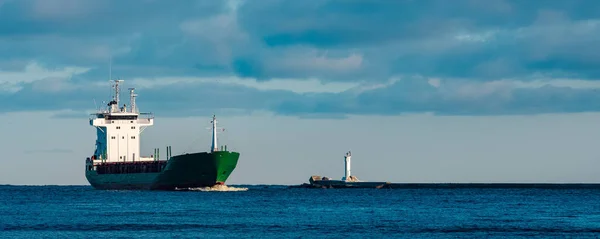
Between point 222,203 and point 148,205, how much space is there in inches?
354

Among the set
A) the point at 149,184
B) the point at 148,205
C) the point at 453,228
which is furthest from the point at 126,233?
the point at 149,184

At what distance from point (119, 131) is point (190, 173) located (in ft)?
69.9

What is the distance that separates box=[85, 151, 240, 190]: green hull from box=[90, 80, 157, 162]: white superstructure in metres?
8.43

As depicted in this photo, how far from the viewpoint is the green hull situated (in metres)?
113

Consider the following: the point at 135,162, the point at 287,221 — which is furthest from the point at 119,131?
the point at 287,221

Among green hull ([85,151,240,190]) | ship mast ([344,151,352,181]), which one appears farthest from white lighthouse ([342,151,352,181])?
green hull ([85,151,240,190])

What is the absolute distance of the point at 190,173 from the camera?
11575 centimetres

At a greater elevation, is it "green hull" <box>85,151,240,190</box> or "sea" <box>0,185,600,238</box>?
"green hull" <box>85,151,240,190</box>

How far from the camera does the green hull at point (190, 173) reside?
372 feet

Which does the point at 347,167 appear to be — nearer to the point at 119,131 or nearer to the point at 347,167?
the point at 347,167

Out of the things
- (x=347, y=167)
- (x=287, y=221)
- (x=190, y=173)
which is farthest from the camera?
(x=347, y=167)

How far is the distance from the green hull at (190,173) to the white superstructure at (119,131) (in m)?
8.43

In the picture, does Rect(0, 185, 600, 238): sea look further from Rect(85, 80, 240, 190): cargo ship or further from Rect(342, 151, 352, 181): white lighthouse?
Rect(342, 151, 352, 181): white lighthouse

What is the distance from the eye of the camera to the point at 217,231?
61.8 metres
